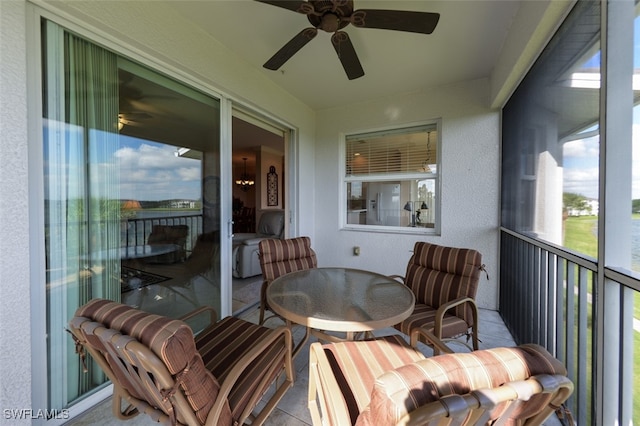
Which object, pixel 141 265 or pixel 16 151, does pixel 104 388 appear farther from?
pixel 16 151

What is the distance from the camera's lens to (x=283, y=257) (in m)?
2.27

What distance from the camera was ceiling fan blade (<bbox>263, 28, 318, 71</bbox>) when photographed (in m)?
1.63

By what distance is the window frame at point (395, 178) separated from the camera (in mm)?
3107

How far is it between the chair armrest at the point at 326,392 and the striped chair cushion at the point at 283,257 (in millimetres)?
1033

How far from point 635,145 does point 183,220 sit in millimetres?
2767

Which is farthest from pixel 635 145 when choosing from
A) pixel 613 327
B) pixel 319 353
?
pixel 319 353

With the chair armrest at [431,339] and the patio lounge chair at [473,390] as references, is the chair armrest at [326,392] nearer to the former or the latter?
the patio lounge chair at [473,390]

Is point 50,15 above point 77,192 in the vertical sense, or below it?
above

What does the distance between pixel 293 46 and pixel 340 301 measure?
185cm

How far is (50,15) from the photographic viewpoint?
1.32m

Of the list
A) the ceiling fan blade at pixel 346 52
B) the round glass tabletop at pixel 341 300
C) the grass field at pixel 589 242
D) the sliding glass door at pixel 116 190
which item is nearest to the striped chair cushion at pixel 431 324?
the round glass tabletop at pixel 341 300

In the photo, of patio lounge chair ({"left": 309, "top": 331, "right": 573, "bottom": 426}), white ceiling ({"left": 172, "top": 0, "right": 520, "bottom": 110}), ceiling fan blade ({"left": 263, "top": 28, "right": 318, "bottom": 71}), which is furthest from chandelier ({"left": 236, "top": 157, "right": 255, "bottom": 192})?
patio lounge chair ({"left": 309, "top": 331, "right": 573, "bottom": 426})

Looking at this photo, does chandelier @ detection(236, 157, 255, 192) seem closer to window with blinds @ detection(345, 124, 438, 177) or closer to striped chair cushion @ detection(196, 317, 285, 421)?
window with blinds @ detection(345, 124, 438, 177)

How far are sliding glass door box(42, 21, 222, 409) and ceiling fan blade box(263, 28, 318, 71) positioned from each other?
81 centimetres
